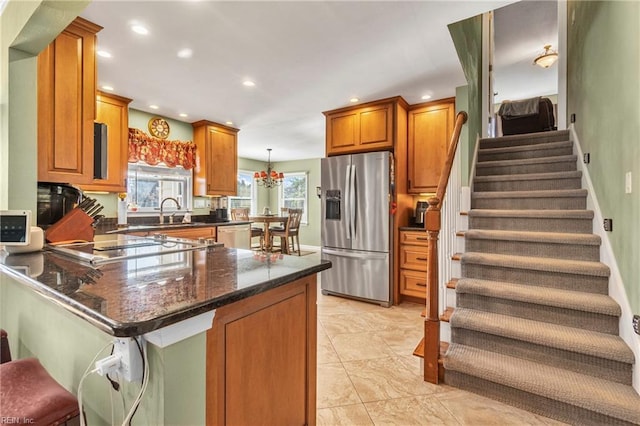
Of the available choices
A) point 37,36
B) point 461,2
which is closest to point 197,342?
point 37,36

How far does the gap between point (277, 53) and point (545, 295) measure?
109 inches

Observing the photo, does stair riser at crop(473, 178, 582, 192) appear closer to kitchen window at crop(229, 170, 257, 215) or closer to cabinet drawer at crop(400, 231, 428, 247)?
cabinet drawer at crop(400, 231, 428, 247)

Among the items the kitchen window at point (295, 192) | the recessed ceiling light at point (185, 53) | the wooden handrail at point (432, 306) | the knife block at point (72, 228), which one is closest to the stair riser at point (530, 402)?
the wooden handrail at point (432, 306)

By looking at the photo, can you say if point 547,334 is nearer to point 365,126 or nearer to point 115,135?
point 365,126

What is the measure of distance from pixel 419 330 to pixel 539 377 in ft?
4.04

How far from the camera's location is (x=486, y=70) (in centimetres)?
404

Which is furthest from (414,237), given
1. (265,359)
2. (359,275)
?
(265,359)

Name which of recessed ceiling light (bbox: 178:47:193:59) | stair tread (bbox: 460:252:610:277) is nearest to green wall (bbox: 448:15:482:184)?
stair tread (bbox: 460:252:610:277)

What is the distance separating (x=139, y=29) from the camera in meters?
2.21

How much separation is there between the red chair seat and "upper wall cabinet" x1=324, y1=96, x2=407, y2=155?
3.56 meters

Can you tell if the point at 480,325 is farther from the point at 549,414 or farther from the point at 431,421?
the point at 431,421

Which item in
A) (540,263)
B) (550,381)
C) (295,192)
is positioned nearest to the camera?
(550,381)

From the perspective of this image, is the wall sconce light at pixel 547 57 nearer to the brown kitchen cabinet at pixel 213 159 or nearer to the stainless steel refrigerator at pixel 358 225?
the stainless steel refrigerator at pixel 358 225

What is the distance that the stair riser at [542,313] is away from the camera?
6.00 ft
